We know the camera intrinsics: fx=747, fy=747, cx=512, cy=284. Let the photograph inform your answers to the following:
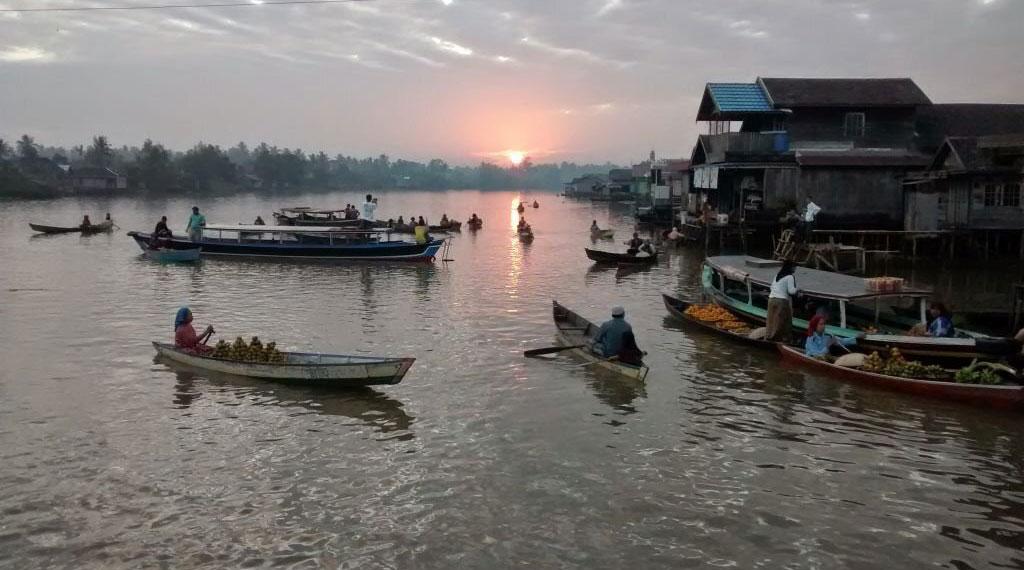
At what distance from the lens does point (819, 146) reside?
3891 cm

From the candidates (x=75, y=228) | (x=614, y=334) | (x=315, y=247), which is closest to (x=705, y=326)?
(x=614, y=334)

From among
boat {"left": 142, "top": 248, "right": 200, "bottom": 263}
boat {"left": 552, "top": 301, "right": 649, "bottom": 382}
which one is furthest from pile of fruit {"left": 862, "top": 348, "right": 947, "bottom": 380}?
boat {"left": 142, "top": 248, "right": 200, "bottom": 263}

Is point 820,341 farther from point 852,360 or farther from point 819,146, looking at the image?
point 819,146

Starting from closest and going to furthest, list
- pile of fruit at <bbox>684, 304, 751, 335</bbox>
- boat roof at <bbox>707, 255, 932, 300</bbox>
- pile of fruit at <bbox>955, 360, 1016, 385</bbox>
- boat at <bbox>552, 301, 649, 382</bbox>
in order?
pile of fruit at <bbox>955, 360, 1016, 385</bbox>, boat at <bbox>552, 301, 649, 382</bbox>, boat roof at <bbox>707, 255, 932, 300</bbox>, pile of fruit at <bbox>684, 304, 751, 335</bbox>

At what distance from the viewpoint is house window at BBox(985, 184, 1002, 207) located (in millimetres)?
32469

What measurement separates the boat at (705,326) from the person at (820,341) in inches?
57.1

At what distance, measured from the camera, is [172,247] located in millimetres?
33969

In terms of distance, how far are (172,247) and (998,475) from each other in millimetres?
32696

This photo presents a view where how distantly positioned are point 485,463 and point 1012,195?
3140 centimetres

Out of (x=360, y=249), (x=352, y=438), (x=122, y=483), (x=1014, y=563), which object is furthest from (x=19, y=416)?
(x=360, y=249)

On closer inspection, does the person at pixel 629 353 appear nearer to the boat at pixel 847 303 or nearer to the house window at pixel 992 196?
the boat at pixel 847 303

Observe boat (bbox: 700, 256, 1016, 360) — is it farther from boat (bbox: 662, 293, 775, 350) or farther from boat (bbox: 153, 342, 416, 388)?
boat (bbox: 153, 342, 416, 388)

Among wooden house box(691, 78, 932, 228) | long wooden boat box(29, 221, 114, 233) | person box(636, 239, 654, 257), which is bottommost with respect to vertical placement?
person box(636, 239, 654, 257)

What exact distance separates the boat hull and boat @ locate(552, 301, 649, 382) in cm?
1553
